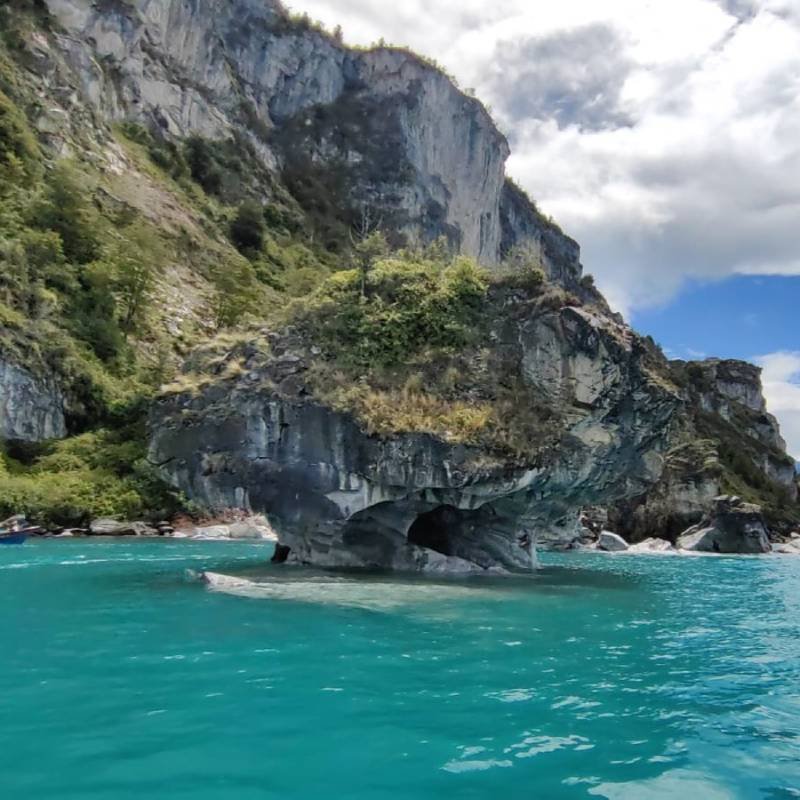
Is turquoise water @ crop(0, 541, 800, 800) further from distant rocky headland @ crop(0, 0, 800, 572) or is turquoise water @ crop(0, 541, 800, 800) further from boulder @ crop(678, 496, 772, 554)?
boulder @ crop(678, 496, 772, 554)

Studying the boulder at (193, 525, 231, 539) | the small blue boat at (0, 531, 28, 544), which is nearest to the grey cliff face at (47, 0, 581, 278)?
the boulder at (193, 525, 231, 539)

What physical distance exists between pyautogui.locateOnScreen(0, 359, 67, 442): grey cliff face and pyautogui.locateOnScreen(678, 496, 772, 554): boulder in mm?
46841

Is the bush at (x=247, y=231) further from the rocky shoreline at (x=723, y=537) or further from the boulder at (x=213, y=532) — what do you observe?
the rocky shoreline at (x=723, y=537)

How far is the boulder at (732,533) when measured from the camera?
57781 mm

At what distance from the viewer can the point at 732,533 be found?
5806cm

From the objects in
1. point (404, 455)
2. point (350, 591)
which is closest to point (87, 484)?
point (404, 455)

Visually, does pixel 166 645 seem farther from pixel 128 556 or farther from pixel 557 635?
pixel 128 556

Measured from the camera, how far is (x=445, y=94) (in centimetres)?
10725

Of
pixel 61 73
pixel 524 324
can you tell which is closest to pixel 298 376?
pixel 524 324

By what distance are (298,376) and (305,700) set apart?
1639 cm

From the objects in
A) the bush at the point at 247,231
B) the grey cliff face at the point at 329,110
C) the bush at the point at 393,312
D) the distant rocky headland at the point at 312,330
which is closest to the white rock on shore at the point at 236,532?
the distant rocky headland at the point at 312,330

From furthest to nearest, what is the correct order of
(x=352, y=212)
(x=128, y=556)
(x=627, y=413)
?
(x=352, y=212) → (x=128, y=556) → (x=627, y=413)

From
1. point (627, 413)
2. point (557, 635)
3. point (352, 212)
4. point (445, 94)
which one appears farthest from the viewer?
point (445, 94)

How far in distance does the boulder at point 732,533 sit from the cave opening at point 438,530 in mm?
36968
